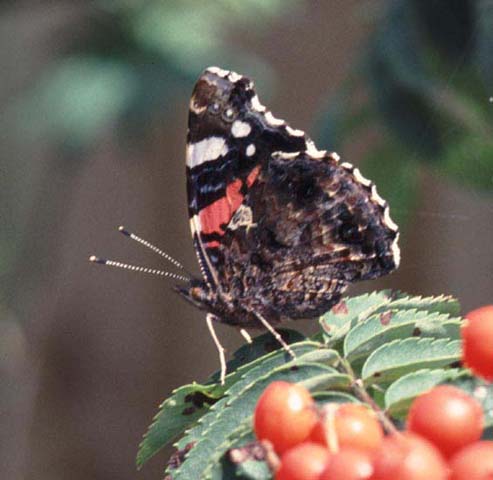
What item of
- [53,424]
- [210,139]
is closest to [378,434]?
[210,139]

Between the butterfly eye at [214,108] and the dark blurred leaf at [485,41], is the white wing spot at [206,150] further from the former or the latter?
the dark blurred leaf at [485,41]

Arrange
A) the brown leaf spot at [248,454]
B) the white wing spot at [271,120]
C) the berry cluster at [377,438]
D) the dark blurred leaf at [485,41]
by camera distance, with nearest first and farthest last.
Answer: the berry cluster at [377,438]
the brown leaf spot at [248,454]
the white wing spot at [271,120]
the dark blurred leaf at [485,41]

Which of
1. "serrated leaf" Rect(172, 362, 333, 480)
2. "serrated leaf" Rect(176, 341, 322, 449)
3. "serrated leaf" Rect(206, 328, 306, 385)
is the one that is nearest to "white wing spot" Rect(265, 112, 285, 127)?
"serrated leaf" Rect(206, 328, 306, 385)

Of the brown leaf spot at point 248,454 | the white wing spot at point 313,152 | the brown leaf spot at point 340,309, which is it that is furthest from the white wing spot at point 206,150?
the brown leaf spot at point 248,454

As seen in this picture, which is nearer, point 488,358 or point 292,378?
point 488,358

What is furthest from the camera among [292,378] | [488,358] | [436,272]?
[436,272]

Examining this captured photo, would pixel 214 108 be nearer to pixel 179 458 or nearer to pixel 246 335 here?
pixel 246 335

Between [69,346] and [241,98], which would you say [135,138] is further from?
[69,346]
